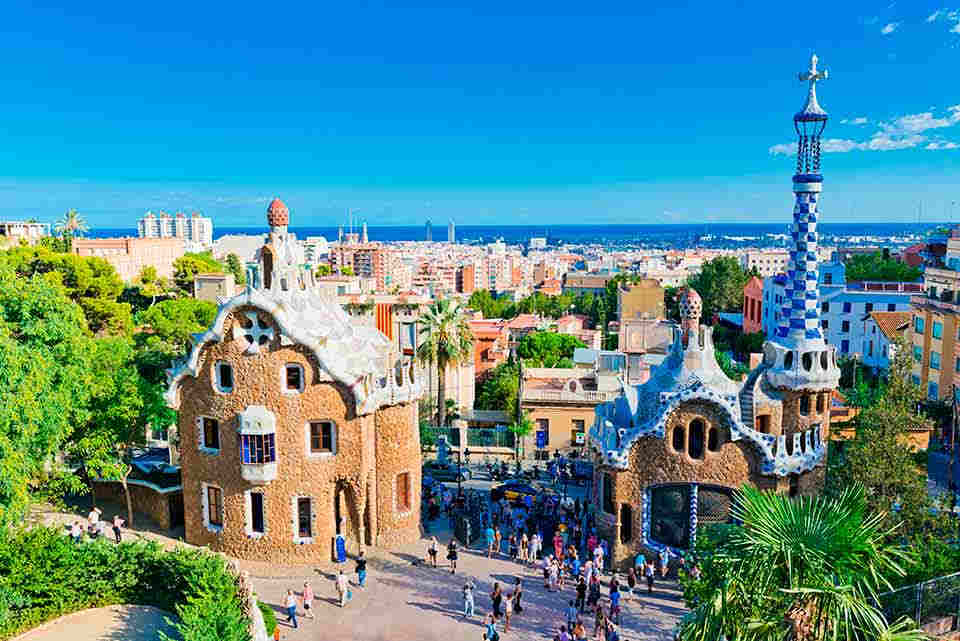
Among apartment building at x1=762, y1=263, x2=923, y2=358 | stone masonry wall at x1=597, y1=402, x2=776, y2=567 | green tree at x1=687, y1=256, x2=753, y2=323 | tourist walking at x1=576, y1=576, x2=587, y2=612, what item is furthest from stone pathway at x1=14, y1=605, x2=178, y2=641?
green tree at x1=687, y1=256, x2=753, y2=323

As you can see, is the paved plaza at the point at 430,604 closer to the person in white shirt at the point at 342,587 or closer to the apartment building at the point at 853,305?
the person in white shirt at the point at 342,587

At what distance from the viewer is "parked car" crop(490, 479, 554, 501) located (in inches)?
1439

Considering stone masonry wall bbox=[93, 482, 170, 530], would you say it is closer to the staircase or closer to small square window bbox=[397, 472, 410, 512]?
small square window bbox=[397, 472, 410, 512]

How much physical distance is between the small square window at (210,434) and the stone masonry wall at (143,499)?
167 inches

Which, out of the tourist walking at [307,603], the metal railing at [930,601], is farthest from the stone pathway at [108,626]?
the metal railing at [930,601]

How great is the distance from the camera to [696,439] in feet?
92.0

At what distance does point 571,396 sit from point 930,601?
92.6ft

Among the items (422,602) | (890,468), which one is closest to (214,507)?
(422,602)

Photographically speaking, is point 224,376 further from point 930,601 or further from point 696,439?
point 930,601

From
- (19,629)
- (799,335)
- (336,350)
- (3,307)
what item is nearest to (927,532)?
(799,335)

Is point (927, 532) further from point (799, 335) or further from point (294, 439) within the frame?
point (294, 439)

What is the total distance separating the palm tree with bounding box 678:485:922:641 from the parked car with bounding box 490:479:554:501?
20.7m

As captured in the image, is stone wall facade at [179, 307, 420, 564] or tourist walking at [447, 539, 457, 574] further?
stone wall facade at [179, 307, 420, 564]

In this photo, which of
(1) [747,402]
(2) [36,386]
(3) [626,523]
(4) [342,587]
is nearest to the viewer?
(4) [342,587]
